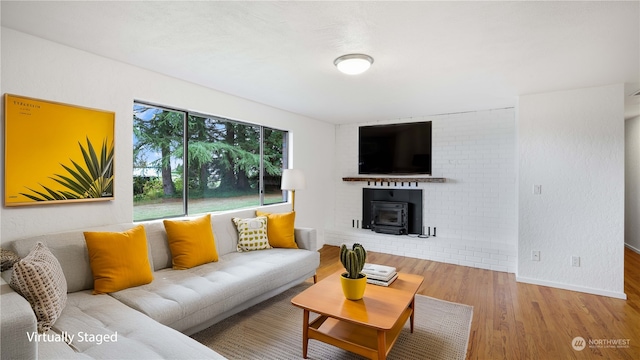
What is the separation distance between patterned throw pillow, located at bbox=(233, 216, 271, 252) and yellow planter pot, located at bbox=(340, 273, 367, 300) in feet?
4.80

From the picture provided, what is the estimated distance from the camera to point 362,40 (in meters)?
2.19

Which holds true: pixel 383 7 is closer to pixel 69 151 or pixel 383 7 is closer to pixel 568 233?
pixel 69 151

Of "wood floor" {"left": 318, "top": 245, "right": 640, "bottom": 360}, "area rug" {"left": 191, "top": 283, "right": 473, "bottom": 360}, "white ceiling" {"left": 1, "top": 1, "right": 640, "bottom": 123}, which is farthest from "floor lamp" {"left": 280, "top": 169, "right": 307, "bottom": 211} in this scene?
"area rug" {"left": 191, "top": 283, "right": 473, "bottom": 360}

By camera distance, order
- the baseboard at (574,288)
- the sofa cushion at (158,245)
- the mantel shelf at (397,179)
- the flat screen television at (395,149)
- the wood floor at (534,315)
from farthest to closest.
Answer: the flat screen television at (395,149), the mantel shelf at (397,179), the baseboard at (574,288), the sofa cushion at (158,245), the wood floor at (534,315)

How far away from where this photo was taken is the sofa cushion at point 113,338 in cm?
142

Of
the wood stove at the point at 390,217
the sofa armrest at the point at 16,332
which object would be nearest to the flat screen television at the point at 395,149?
the wood stove at the point at 390,217

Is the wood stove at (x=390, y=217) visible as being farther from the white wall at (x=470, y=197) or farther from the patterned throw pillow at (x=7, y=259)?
the patterned throw pillow at (x=7, y=259)

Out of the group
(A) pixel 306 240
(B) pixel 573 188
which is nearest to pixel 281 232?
(A) pixel 306 240

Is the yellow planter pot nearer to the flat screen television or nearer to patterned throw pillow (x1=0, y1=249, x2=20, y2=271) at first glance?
patterned throw pillow (x1=0, y1=249, x2=20, y2=271)

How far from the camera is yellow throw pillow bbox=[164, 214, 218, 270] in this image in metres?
2.67

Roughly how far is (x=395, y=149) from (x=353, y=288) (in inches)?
140

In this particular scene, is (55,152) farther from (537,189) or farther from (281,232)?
(537,189)

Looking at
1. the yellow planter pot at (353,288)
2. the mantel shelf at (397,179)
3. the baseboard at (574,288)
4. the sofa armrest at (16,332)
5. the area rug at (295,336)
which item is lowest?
the area rug at (295,336)

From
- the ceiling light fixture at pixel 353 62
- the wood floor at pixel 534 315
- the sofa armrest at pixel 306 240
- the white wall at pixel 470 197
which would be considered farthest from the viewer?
the white wall at pixel 470 197
